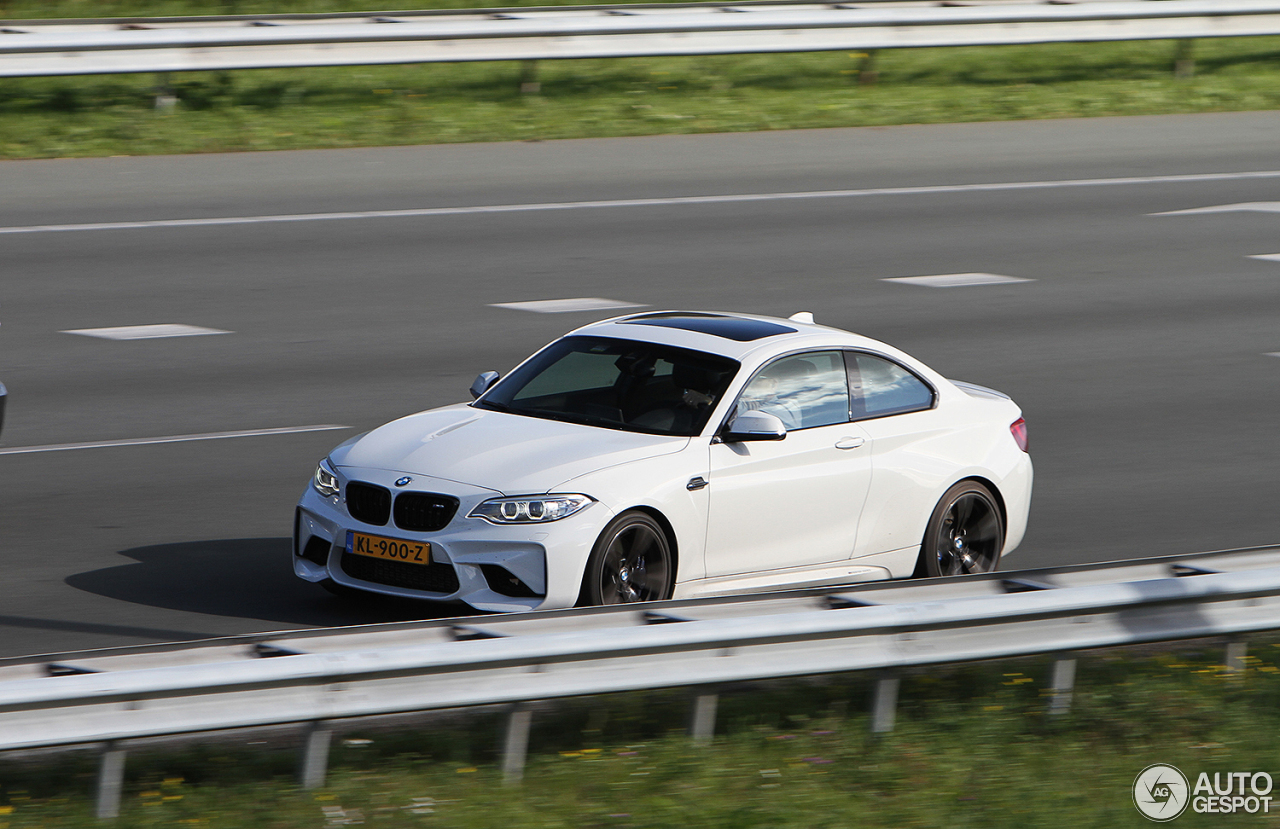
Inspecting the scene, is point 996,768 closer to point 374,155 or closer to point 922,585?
point 922,585

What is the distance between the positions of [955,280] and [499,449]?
32.4 feet

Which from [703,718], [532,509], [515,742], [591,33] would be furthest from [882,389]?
[591,33]

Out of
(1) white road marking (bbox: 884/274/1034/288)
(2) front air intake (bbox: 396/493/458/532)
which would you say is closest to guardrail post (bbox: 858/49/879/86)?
(1) white road marking (bbox: 884/274/1034/288)

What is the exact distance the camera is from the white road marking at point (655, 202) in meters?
18.9

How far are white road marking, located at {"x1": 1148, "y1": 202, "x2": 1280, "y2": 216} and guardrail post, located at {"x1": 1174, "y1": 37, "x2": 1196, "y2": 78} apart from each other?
19.6 feet

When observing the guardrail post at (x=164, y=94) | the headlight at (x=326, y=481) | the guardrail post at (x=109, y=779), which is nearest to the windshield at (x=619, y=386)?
the headlight at (x=326, y=481)

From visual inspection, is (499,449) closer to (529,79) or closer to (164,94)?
(164,94)

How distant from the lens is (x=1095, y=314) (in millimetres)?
17391

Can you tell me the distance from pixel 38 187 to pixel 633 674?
1442 cm

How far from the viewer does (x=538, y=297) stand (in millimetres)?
17109

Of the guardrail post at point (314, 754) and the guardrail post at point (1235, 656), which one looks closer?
the guardrail post at point (314, 754)

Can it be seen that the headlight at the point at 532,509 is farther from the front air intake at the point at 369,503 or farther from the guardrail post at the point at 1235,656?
the guardrail post at the point at 1235,656

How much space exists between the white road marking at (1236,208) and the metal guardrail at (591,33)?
489 cm

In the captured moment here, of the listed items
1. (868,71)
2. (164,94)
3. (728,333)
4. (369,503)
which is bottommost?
(369,503)
